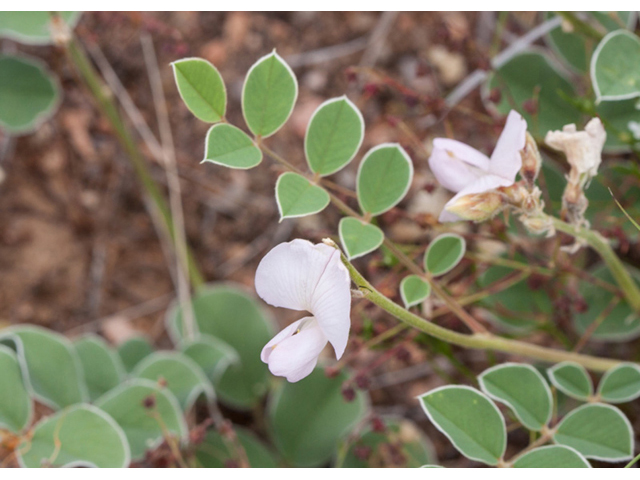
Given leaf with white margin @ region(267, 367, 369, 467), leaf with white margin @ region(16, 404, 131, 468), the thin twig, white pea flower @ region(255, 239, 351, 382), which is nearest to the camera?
white pea flower @ region(255, 239, 351, 382)

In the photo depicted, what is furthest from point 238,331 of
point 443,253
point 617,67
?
point 617,67

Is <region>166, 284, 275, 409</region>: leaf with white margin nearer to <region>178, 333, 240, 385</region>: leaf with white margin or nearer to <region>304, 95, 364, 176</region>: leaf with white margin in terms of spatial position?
<region>178, 333, 240, 385</region>: leaf with white margin

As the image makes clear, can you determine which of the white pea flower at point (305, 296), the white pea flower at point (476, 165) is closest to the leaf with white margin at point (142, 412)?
the white pea flower at point (305, 296)

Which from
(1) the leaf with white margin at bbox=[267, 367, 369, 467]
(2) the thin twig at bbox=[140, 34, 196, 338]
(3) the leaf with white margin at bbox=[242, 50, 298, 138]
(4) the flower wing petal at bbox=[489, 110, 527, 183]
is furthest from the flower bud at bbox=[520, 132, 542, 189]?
(2) the thin twig at bbox=[140, 34, 196, 338]

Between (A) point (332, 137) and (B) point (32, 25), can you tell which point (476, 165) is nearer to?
(A) point (332, 137)
